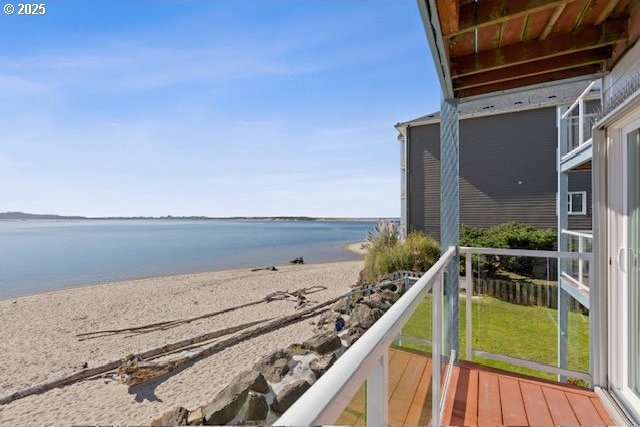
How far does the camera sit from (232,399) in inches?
165

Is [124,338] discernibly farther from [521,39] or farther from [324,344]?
[521,39]

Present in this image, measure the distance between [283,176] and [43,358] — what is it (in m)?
38.9

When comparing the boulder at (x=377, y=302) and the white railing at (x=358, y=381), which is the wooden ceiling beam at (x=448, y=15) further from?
the boulder at (x=377, y=302)

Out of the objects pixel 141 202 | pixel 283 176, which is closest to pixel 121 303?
pixel 283 176

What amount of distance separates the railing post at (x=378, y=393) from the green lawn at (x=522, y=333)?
2689mm

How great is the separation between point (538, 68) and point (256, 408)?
4.66 meters

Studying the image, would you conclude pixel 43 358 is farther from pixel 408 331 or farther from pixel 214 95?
pixel 408 331

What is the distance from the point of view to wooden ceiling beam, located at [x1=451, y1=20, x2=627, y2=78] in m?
2.36

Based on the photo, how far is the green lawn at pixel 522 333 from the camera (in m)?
3.25

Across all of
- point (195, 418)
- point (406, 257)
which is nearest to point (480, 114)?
point (406, 257)

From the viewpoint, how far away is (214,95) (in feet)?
38.9

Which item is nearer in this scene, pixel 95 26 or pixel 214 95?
pixel 95 26

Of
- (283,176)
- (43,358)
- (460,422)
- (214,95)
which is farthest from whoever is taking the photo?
(283,176)

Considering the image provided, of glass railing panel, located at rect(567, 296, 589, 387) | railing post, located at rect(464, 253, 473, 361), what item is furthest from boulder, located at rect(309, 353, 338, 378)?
glass railing panel, located at rect(567, 296, 589, 387)
